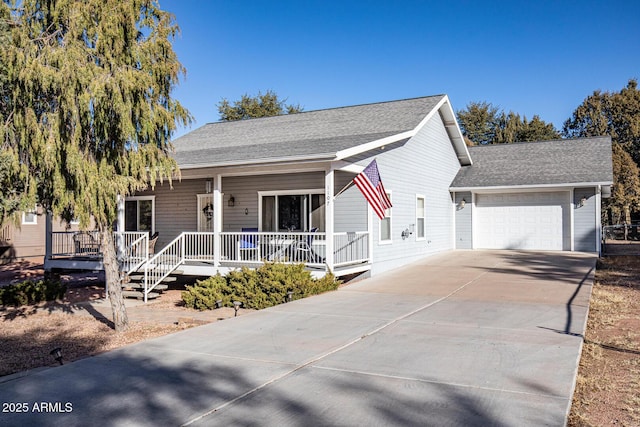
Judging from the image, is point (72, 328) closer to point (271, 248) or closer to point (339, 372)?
point (271, 248)

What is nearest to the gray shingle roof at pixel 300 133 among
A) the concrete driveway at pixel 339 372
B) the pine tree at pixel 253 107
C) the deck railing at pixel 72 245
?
the deck railing at pixel 72 245

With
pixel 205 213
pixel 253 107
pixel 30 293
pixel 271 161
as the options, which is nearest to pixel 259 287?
pixel 271 161

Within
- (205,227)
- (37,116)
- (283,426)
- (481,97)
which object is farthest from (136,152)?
(481,97)

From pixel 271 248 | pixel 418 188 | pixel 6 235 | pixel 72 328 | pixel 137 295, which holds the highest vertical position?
pixel 418 188

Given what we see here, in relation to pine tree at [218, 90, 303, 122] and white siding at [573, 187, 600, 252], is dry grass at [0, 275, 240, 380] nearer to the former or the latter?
white siding at [573, 187, 600, 252]

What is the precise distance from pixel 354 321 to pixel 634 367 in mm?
3861

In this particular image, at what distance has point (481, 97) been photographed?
46438mm

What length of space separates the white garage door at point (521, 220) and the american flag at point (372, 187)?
974 centimetres

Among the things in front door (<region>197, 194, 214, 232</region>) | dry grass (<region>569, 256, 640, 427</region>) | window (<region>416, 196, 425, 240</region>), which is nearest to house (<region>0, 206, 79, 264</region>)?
front door (<region>197, 194, 214, 232</region>)

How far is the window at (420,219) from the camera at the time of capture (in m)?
17.8

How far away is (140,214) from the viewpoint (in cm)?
1830

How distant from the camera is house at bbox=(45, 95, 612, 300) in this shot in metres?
13.3

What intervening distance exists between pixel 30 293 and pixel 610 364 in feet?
39.9

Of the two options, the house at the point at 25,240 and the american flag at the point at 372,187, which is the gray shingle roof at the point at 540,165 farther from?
the house at the point at 25,240
